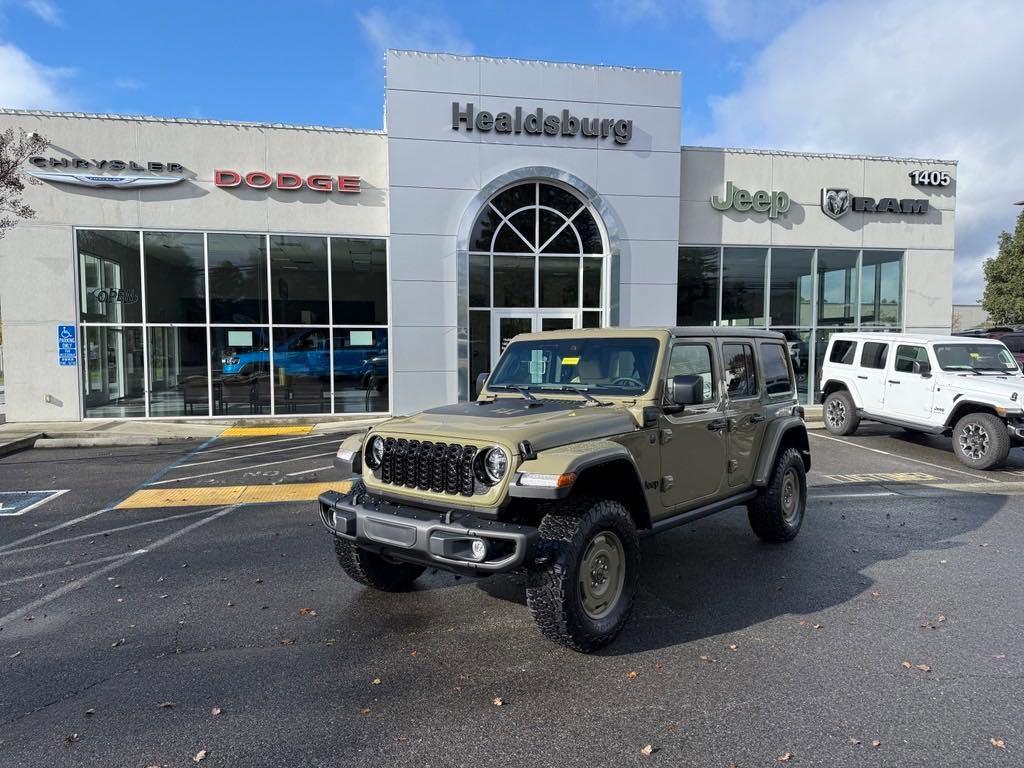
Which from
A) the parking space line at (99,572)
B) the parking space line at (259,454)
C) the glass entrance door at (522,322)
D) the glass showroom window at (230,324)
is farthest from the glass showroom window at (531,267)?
the parking space line at (99,572)

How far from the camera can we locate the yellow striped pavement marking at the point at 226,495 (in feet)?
25.5

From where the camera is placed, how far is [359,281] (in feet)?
50.4

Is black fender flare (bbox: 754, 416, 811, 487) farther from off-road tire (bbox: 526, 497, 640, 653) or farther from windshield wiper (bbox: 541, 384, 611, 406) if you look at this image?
off-road tire (bbox: 526, 497, 640, 653)

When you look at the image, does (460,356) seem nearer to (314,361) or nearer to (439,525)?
(314,361)

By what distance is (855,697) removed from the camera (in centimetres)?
347

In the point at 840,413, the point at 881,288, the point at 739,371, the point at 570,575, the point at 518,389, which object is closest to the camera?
the point at 570,575

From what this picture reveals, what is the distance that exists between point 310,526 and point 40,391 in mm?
10791

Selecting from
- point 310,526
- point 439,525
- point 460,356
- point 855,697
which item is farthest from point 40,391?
point 855,697

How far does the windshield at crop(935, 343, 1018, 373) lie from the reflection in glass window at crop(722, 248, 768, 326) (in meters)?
6.37

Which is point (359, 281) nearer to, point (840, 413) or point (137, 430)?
point (137, 430)

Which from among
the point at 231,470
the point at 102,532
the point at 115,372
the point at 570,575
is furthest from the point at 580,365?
the point at 115,372

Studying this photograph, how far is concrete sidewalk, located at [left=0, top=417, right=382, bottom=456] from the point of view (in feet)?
39.5

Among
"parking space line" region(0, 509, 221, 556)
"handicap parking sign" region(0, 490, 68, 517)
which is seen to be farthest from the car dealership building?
"parking space line" region(0, 509, 221, 556)

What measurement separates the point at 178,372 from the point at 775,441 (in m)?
13.2
